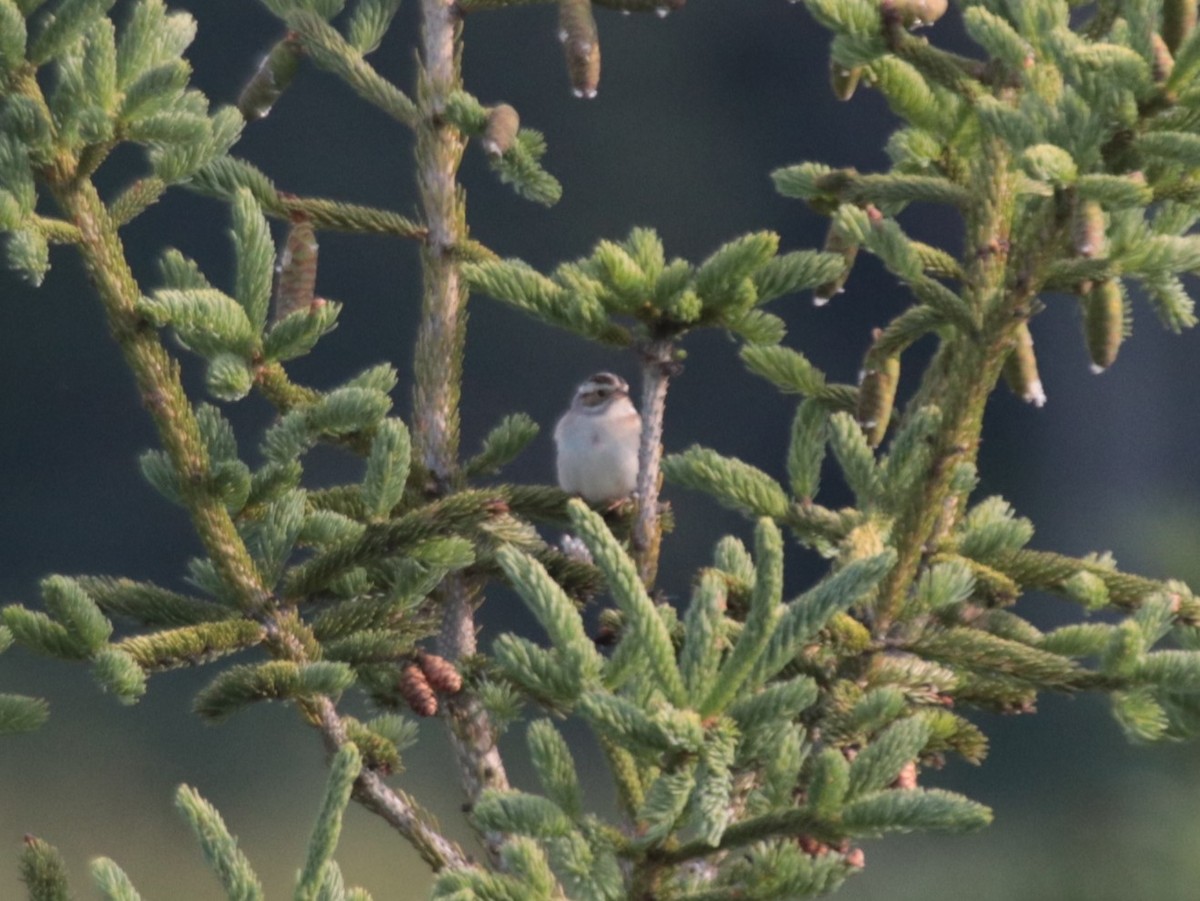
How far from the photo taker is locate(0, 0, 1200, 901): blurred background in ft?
15.7

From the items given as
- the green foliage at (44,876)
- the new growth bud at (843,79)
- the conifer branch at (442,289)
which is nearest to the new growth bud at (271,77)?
the conifer branch at (442,289)

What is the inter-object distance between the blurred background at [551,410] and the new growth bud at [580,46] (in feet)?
9.06

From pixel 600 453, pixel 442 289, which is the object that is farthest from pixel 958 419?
pixel 600 453

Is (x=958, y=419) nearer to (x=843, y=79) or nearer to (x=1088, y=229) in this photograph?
(x=1088, y=229)

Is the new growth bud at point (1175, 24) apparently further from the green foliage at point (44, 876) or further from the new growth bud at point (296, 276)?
the green foliage at point (44, 876)

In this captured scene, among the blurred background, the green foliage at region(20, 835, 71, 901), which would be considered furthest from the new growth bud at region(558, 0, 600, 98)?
the blurred background

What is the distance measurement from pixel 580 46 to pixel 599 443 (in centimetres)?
119

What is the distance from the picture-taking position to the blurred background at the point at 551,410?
479 centimetres

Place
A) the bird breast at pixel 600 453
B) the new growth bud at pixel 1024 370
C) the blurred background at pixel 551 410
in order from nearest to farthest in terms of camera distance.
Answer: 1. the new growth bud at pixel 1024 370
2. the bird breast at pixel 600 453
3. the blurred background at pixel 551 410

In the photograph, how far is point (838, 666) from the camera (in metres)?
1.41

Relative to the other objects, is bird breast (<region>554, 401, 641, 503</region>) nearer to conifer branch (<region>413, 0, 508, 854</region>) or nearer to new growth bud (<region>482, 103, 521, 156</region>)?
conifer branch (<region>413, 0, 508, 854</region>)

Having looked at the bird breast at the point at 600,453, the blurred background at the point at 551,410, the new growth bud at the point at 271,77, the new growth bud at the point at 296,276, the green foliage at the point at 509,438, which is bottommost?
the green foliage at the point at 509,438

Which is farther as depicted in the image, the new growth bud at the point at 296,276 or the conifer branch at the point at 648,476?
the new growth bud at the point at 296,276

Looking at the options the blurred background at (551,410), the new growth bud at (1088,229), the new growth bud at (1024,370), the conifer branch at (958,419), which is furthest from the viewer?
the blurred background at (551,410)
